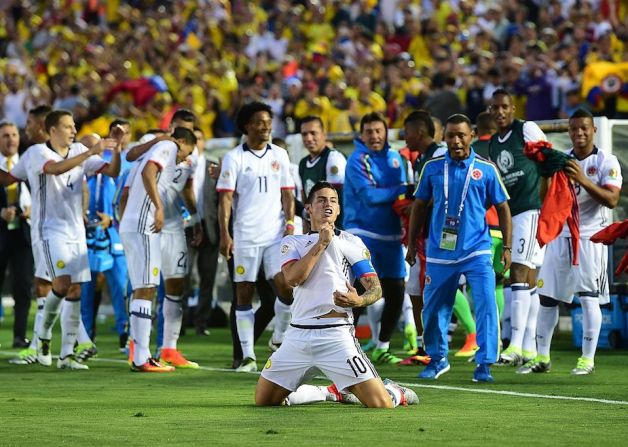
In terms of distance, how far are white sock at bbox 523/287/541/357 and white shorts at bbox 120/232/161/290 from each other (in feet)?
11.6

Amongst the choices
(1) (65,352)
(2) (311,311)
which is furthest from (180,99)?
(2) (311,311)

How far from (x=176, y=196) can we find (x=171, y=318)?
1.20 meters

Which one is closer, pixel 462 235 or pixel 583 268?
pixel 462 235

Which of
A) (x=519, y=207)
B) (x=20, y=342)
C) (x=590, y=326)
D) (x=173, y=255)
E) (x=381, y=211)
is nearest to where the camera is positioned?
(x=590, y=326)

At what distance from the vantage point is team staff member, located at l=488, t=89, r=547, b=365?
13034 mm

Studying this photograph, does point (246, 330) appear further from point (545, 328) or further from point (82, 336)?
point (545, 328)

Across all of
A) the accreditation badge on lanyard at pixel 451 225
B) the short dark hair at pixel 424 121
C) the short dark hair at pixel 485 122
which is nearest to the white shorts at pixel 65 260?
the short dark hair at pixel 424 121

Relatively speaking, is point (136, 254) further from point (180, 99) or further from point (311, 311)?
point (180, 99)

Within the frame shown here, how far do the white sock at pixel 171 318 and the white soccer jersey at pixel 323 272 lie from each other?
4085 mm

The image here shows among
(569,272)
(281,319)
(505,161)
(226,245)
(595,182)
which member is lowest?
(281,319)

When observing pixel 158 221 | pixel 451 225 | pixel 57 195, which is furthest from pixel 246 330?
pixel 451 225

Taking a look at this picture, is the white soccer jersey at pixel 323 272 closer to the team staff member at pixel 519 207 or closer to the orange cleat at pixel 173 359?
the team staff member at pixel 519 207

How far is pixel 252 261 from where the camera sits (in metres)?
12.8

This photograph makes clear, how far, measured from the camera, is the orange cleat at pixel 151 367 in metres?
12.9
